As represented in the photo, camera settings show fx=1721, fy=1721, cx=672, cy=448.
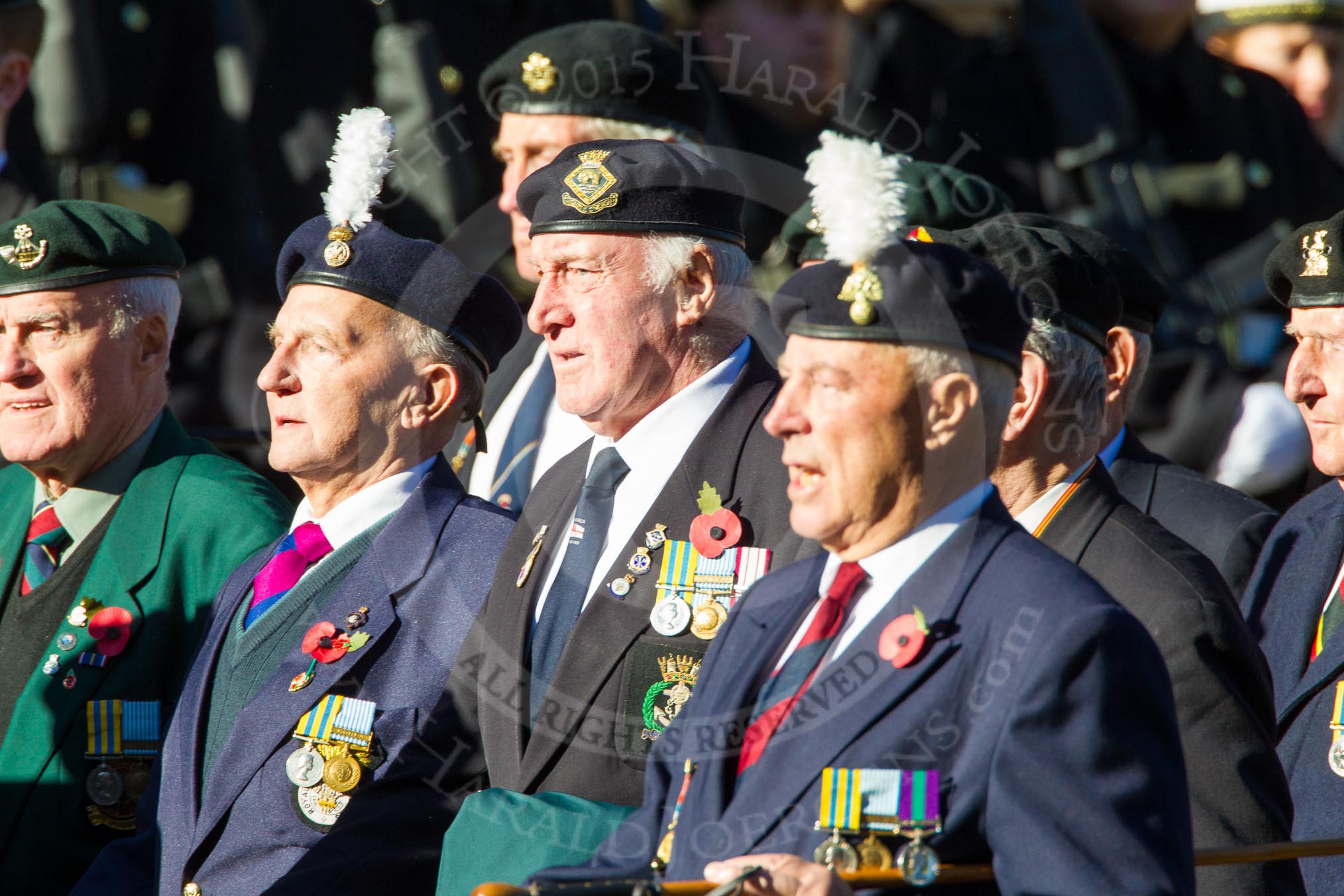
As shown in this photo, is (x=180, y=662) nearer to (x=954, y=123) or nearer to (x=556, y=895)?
(x=556, y=895)

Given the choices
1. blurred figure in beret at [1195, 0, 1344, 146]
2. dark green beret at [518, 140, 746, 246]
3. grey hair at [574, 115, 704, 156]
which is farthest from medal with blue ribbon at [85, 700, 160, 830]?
blurred figure in beret at [1195, 0, 1344, 146]

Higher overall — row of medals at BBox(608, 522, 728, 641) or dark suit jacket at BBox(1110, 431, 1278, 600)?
dark suit jacket at BBox(1110, 431, 1278, 600)

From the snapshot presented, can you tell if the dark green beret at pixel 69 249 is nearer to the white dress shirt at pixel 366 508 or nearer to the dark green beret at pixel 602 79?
the white dress shirt at pixel 366 508

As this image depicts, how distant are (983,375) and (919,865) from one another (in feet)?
2.57

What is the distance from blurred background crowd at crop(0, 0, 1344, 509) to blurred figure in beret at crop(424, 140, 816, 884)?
244 centimetres

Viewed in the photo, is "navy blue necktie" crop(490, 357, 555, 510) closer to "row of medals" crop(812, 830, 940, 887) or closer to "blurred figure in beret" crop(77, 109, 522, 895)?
"blurred figure in beret" crop(77, 109, 522, 895)

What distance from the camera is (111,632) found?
428cm

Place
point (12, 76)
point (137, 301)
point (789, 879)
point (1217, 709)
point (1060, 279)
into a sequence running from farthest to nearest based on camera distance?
point (12, 76)
point (137, 301)
point (1060, 279)
point (1217, 709)
point (789, 879)

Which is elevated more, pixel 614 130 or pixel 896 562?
pixel 614 130

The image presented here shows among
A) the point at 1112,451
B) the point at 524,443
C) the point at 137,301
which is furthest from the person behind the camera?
the point at 524,443

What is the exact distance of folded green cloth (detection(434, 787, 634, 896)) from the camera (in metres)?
3.12

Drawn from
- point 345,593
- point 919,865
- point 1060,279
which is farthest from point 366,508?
point 919,865

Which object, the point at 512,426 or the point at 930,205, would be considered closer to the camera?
the point at 930,205

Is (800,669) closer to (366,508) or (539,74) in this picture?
(366,508)
